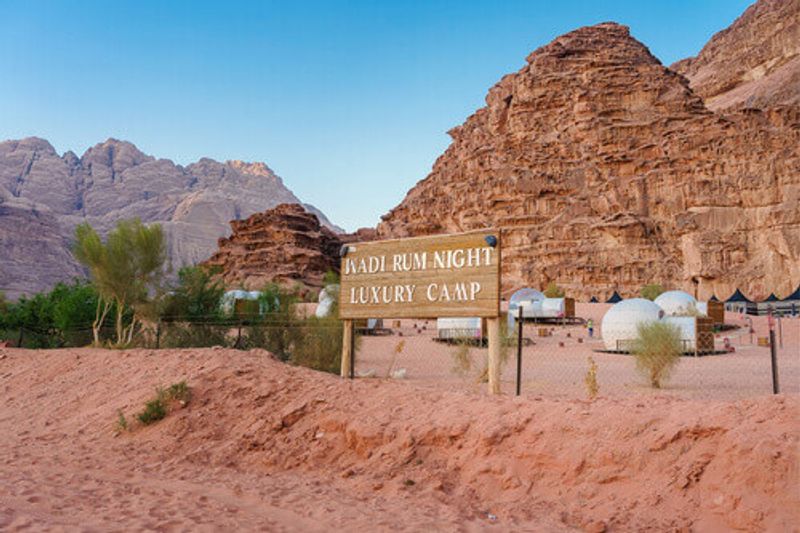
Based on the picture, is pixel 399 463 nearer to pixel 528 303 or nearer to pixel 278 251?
pixel 528 303

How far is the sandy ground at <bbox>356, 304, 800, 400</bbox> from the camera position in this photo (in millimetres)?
15141

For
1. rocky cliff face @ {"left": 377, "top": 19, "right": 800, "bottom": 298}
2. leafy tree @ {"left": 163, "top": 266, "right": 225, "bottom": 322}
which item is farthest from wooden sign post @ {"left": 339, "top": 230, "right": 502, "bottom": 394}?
rocky cliff face @ {"left": 377, "top": 19, "right": 800, "bottom": 298}

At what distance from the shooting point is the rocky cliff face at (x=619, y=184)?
66875mm

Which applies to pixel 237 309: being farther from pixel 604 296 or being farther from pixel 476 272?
pixel 604 296

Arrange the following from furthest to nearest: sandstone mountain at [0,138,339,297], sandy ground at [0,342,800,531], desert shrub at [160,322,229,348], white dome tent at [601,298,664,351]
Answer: sandstone mountain at [0,138,339,297], white dome tent at [601,298,664,351], desert shrub at [160,322,229,348], sandy ground at [0,342,800,531]

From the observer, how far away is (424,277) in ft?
33.3

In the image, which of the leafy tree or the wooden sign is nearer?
the wooden sign

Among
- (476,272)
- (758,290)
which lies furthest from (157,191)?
(476,272)

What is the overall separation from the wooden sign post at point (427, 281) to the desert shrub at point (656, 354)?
8.40 m

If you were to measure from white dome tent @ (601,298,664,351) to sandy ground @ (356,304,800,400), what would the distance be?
0.97 metres

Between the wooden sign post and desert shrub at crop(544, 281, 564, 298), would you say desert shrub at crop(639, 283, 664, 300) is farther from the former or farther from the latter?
the wooden sign post

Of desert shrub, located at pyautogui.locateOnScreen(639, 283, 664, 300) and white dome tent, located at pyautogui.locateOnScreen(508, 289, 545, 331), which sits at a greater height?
desert shrub, located at pyautogui.locateOnScreen(639, 283, 664, 300)

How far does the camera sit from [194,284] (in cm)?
2231

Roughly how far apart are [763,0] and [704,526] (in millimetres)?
189938
